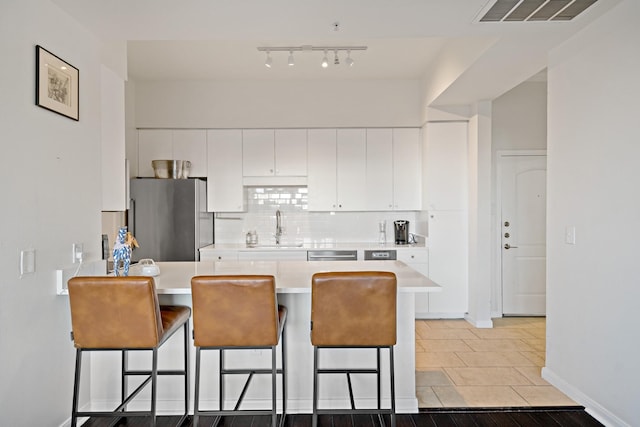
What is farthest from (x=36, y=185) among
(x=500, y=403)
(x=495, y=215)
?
(x=495, y=215)

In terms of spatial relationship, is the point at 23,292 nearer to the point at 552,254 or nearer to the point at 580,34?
the point at 552,254

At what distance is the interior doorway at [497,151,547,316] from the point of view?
4.93 metres

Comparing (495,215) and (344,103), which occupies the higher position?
(344,103)

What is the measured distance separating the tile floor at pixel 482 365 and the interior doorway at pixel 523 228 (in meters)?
0.36

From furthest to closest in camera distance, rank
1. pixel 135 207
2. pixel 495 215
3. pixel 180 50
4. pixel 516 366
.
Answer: pixel 495 215 < pixel 135 207 < pixel 180 50 < pixel 516 366

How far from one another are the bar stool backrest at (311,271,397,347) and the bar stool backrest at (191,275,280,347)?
242 mm

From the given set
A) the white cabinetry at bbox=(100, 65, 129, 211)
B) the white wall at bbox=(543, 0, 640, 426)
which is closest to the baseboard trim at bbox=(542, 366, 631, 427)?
the white wall at bbox=(543, 0, 640, 426)

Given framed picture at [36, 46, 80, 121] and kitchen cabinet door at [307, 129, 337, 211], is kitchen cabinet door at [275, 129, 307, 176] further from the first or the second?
framed picture at [36, 46, 80, 121]

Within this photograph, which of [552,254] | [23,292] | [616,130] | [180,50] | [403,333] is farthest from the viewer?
[180,50]

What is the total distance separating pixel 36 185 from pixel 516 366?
3.63 m

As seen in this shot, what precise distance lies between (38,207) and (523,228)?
15.7ft

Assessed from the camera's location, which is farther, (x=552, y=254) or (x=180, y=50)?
(x=180, y=50)

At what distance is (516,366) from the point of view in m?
3.43

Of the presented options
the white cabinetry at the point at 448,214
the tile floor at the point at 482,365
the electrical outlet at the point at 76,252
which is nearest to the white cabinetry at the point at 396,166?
the white cabinetry at the point at 448,214
